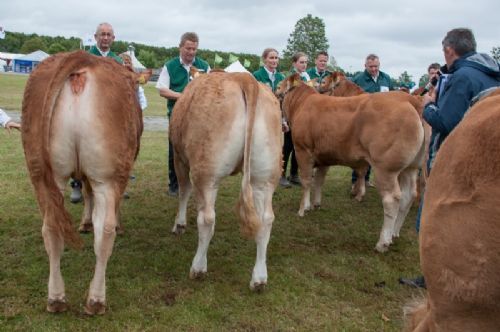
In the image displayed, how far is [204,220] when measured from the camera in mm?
4070

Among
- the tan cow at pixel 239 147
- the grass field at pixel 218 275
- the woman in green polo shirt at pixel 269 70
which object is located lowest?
the grass field at pixel 218 275

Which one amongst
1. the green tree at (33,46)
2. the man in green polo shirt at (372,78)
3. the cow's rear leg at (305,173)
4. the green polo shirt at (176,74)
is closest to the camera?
the green polo shirt at (176,74)

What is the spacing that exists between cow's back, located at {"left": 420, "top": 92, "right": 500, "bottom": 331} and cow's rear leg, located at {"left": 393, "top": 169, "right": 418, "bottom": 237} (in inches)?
178

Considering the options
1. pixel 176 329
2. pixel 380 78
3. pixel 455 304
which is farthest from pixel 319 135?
pixel 455 304

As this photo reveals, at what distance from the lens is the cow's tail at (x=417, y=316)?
176cm

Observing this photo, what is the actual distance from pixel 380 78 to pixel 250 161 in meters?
5.99

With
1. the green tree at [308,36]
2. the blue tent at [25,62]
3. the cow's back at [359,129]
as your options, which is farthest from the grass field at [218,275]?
the blue tent at [25,62]

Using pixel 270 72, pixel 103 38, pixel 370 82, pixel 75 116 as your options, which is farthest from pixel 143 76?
pixel 370 82

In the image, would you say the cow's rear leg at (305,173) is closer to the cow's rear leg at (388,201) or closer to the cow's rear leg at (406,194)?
the cow's rear leg at (406,194)

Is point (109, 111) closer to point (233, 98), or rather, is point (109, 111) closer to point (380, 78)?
point (233, 98)

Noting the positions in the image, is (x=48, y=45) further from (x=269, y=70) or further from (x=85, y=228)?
(x=85, y=228)

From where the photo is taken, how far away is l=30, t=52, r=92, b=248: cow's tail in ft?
10.4

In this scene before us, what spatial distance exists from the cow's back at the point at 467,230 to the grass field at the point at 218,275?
2.21m

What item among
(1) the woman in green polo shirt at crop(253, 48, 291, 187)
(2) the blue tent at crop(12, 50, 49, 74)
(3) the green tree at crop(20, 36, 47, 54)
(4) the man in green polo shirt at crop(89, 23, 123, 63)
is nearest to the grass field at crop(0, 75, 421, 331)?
(4) the man in green polo shirt at crop(89, 23, 123, 63)
